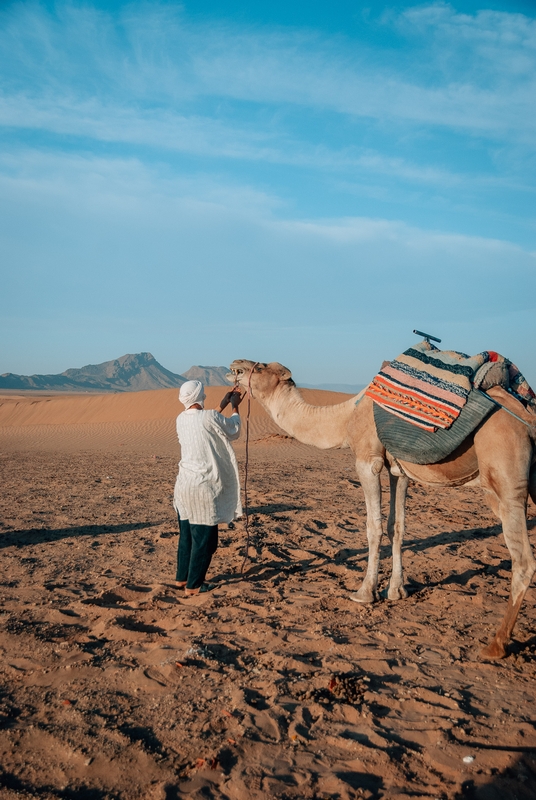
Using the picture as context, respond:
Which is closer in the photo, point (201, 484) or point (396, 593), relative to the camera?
point (396, 593)

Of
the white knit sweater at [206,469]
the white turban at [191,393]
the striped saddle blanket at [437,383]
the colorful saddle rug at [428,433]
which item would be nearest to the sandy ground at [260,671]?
the white knit sweater at [206,469]

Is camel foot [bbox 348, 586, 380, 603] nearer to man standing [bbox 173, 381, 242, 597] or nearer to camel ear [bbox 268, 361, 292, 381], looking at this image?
man standing [bbox 173, 381, 242, 597]

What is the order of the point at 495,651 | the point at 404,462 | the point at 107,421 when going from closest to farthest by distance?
the point at 495,651 < the point at 404,462 < the point at 107,421

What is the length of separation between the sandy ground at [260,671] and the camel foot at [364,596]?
10 cm

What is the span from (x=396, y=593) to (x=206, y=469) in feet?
7.15

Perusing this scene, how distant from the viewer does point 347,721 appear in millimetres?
3369

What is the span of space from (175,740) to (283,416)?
3.28 metres

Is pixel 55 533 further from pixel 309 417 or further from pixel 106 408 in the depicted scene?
pixel 106 408

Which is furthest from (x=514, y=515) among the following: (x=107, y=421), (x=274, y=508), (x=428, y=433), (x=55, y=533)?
(x=107, y=421)

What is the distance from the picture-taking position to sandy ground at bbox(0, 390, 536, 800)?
9.56 ft

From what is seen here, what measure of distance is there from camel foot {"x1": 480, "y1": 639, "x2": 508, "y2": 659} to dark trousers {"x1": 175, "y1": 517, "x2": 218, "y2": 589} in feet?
8.61

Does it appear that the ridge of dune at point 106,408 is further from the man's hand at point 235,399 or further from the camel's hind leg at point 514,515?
the camel's hind leg at point 514,515

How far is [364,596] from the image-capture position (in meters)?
5.39

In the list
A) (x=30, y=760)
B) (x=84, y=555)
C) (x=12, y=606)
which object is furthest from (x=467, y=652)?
(x=84, y=555)
